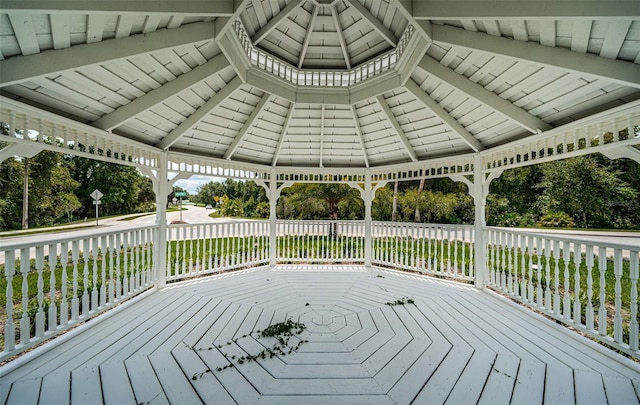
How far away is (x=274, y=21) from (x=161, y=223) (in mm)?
3929

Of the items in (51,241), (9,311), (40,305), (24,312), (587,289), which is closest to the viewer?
(9,311)

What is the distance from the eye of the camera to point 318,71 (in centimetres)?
454

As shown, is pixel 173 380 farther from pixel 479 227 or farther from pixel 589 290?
pixel 479 227

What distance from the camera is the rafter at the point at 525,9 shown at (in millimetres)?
1842

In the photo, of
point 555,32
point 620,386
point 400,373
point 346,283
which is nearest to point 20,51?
point 400,373

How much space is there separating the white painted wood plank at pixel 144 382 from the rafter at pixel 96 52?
105 inches

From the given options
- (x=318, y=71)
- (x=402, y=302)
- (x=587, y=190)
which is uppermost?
(x=318, y=71)

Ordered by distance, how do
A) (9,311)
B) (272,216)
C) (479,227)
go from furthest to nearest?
(272,216)
(479,227)
(9,311)

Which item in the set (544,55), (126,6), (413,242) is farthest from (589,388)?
(126,6)

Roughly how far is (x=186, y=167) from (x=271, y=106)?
215 centimetres

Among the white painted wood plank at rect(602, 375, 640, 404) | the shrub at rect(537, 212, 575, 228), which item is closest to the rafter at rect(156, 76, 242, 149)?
the white painted wood plank at rect(602, 375, 640, 404)

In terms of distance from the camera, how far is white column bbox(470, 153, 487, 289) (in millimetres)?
4930

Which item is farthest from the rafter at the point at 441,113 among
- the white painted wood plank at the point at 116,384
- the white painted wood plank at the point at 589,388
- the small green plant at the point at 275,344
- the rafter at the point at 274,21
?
the white painted wood plank at the point at 116,384

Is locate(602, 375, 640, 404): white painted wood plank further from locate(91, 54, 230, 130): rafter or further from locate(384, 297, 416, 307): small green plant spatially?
locate(91, 54, 230, 130): rafter
